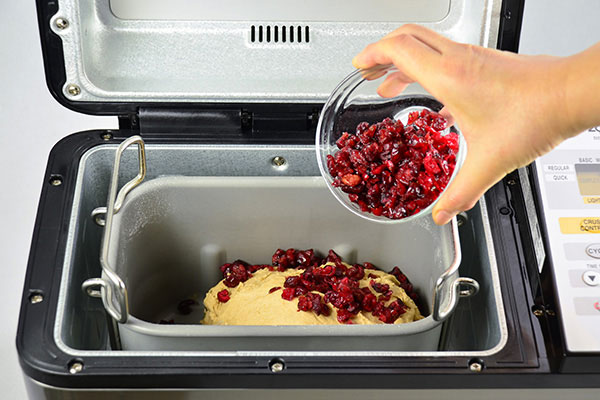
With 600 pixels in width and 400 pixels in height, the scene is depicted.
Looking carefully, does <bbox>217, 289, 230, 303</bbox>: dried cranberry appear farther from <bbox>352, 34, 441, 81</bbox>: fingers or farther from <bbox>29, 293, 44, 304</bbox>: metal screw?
<bbox>352, 34, 441, 81</bbox>: fingers

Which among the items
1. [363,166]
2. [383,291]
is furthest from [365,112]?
[383,291]

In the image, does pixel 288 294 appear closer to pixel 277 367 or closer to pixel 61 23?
pixel 277 367

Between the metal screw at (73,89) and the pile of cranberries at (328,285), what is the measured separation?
A: 437mm

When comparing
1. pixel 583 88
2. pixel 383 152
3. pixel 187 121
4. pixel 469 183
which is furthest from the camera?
pixel 187 121

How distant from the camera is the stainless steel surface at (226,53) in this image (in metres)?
1.75

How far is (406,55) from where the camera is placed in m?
1.36

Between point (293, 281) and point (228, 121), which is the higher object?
point (228, 121)

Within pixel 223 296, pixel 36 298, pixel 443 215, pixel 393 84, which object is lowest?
pixel 223 296

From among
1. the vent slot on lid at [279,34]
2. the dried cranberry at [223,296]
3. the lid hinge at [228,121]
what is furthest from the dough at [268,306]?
the vent slot on lid at [279,34]

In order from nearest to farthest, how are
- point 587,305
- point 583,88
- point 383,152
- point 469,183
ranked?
1. point 583,88
2. point 469,183
3. point 587,305
4. point 383,152

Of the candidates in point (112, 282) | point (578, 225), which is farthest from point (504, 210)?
point (112, 282)

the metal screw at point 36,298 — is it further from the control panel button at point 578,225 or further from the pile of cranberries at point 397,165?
the control panel button at point 578,225

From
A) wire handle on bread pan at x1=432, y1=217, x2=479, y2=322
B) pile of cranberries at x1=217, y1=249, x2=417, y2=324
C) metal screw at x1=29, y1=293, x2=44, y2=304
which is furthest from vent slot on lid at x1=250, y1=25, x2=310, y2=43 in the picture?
metal screw at x1=29, y1=293, x2=44, y2=304

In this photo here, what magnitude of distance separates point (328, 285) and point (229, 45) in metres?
0.50
